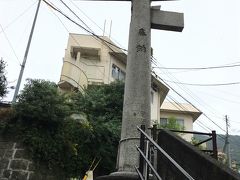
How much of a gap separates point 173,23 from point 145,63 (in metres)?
1.36

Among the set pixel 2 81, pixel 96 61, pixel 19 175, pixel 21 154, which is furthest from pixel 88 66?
pixel 19 175

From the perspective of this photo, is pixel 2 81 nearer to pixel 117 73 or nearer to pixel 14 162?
pixel 14 162

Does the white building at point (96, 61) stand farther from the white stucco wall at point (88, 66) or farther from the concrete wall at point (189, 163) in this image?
the concrete wall at point (189, 163)

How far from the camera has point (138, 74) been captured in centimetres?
632

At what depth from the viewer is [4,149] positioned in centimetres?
827

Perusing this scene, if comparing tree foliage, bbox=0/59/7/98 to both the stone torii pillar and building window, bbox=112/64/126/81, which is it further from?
building window, bbox=112/64/126/81

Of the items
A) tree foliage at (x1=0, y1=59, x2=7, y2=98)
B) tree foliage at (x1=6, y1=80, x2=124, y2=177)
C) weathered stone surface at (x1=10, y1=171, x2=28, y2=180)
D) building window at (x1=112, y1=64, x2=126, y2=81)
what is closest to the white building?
building window at (x1=112, y1=64, x2=126, y2=81)

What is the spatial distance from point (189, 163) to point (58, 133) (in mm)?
5851

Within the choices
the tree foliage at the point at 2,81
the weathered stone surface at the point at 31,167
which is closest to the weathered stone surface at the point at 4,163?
the weathered stone surface at the point at 31,167

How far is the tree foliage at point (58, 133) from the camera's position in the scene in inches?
334

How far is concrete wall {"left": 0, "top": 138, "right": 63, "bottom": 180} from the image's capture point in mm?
7887

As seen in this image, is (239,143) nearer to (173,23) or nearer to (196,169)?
(173,23)

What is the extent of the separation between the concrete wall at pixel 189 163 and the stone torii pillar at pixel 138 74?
31.8 inches

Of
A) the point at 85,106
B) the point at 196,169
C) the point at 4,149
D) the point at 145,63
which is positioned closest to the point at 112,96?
the point at 85,106
